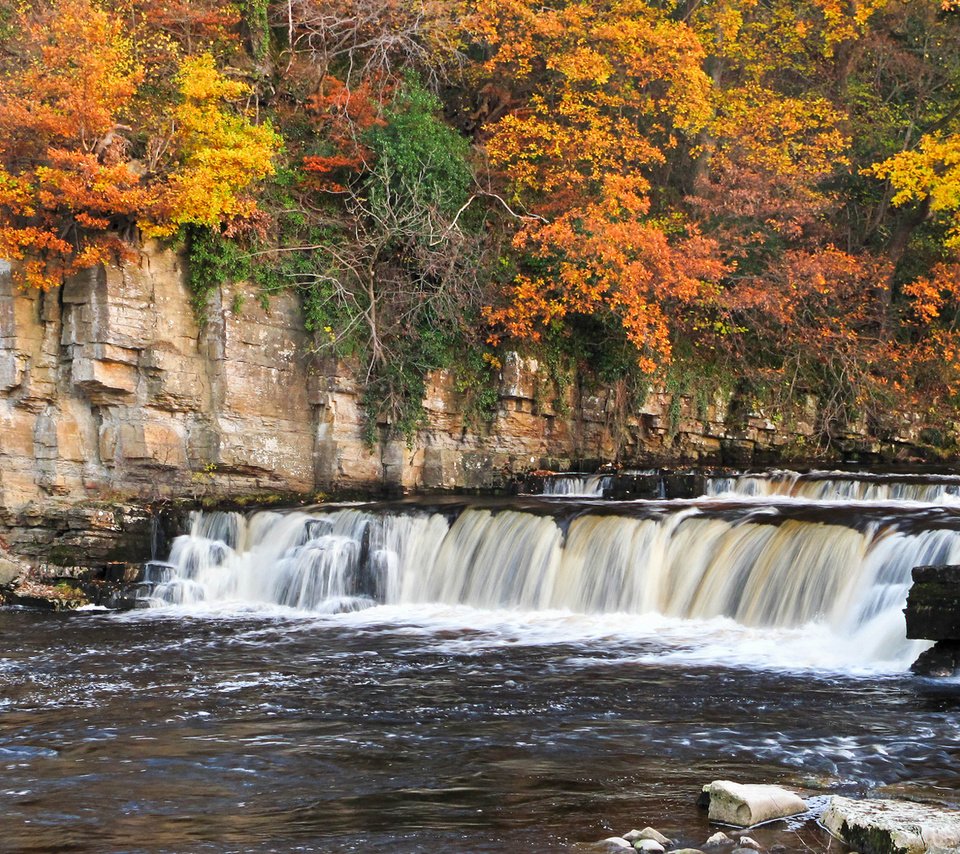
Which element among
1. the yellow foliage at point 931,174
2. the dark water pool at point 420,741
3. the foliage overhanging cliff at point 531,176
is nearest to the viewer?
the dark water pool at point 420,741

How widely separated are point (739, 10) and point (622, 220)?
602cm

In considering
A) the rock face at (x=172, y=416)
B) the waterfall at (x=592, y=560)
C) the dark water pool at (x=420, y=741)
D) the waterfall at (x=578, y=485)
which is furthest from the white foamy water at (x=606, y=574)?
the waterfall at (x=578, y=485)

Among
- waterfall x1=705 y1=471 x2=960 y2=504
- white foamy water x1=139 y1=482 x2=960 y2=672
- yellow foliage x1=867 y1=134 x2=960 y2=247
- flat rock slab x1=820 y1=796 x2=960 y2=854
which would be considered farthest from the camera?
yellow foliage x1=867 y1=134 x2=960 y2=247

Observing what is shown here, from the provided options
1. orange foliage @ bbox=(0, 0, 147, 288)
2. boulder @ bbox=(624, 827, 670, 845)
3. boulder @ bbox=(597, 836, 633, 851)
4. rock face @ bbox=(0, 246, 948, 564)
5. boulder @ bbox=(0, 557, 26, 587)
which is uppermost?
orange foliage @ bbox=(0, 0, 147, 288)

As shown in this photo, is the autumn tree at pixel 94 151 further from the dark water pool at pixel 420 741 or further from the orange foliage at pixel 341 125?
the dark water pool at pixel 420 741

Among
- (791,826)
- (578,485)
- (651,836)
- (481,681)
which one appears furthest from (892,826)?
(578,485)

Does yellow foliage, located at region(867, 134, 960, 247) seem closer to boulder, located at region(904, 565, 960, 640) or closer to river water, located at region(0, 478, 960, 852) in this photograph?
river water, located at region(0, 478, 960, 852)

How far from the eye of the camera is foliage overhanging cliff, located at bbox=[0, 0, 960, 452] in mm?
19078

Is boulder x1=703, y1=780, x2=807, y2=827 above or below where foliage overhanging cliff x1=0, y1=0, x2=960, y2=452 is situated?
below

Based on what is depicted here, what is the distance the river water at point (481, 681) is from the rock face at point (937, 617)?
0.37 m

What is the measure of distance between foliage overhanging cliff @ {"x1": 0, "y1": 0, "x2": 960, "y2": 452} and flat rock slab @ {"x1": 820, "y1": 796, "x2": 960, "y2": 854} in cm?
1427

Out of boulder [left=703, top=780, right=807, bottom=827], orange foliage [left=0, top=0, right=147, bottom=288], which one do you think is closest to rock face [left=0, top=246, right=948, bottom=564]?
orange foliage [left=0, top=0, right=147, bottom=288]

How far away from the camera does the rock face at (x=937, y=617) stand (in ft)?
39.2

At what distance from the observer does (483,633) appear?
14844 mm
